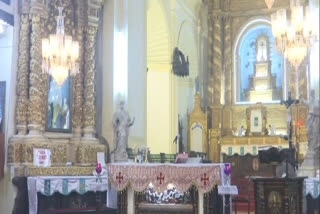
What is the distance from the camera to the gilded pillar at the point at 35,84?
10555mm

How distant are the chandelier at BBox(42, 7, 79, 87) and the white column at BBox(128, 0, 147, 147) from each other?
2.72 m

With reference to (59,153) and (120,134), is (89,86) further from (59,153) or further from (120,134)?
(59,153)

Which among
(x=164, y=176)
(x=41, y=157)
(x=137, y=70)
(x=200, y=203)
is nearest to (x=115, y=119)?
(x=137, y=70)

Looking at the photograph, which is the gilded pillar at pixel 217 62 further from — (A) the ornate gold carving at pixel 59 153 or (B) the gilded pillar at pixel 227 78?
(A) the ornate gold carving at pixel 59 153

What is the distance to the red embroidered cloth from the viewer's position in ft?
31.3

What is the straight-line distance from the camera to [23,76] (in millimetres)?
10594

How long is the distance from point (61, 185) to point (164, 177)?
1.86 m

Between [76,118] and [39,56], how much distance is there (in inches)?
71.1

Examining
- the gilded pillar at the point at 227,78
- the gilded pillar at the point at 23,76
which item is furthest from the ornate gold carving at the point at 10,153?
the gilded pillar at the point at 227,78

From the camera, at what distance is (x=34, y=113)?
1055 centimetres

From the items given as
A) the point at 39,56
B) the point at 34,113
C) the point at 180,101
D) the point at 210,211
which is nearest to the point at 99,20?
the point at 39,56

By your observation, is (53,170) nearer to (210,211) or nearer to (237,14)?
(210,211)

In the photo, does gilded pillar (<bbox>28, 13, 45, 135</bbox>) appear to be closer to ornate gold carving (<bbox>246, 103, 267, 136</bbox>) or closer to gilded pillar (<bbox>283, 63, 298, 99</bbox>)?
ornate gold carving (<bbox>246, 103, 267, 136</bbox>)

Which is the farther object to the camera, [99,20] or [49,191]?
[99,20]
